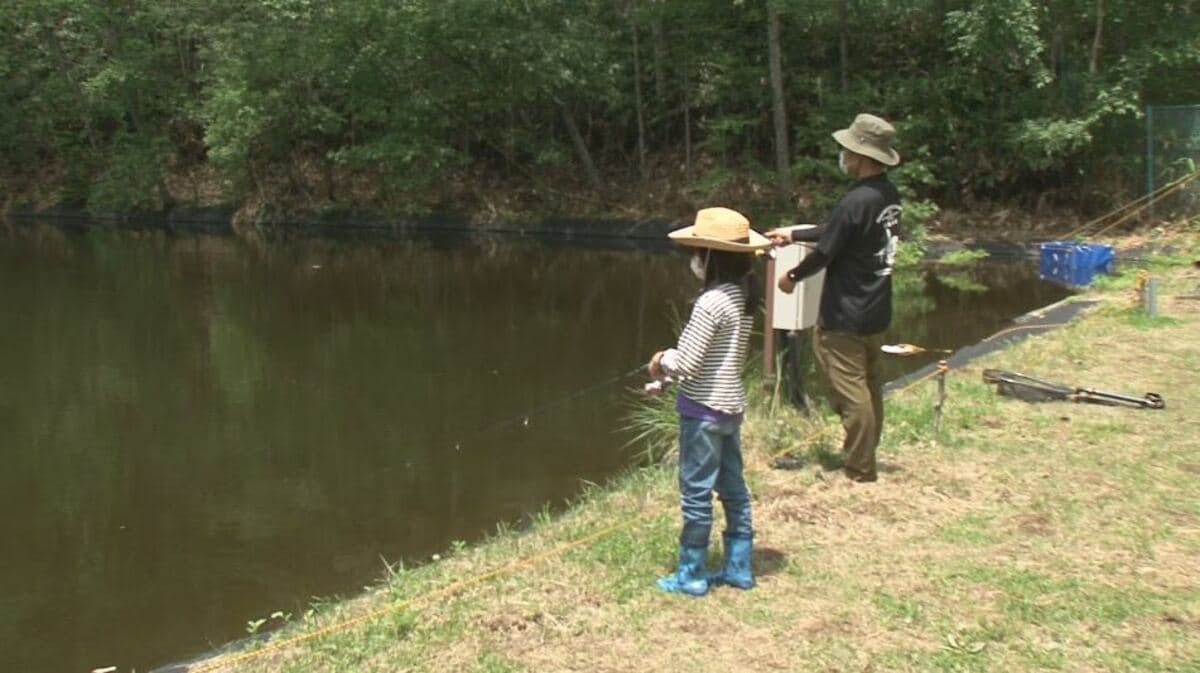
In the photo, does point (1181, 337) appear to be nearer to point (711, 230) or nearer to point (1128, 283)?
point (1128, 283)

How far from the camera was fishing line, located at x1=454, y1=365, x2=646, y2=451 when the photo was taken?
802 centimetres

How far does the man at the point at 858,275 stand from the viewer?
4.68 meters

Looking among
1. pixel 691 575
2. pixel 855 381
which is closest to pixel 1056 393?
pixel 855 381

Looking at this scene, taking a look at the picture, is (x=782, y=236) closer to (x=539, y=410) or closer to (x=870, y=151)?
(x=870, y=151)

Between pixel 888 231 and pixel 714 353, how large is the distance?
1376 millimetres

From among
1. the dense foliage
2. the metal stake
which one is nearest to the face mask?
the metal stake

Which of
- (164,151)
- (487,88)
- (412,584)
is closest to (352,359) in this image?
(412,584)

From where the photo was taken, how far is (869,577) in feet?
13.4

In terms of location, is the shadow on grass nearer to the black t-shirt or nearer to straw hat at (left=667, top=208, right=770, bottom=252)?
the black t-shirt

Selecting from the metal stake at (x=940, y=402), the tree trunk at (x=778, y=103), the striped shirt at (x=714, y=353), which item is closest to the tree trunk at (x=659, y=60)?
the tree trunk at (x=778, y=103)

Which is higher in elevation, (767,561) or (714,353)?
(714,353)

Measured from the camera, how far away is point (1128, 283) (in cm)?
1209

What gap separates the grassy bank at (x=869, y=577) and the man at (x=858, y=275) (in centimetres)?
43

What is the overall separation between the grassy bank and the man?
43 cm
